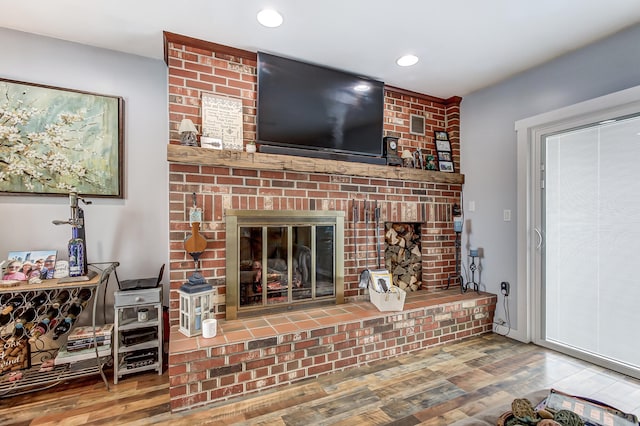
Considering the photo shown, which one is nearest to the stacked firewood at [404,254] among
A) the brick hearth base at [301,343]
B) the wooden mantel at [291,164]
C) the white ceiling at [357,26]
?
the brick hearth base at [301,343]

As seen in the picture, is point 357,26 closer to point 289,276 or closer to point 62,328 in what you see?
point 289,276

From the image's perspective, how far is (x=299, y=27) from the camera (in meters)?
2.11

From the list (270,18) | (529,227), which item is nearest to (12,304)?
(270,18)

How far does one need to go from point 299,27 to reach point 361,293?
7.36ft

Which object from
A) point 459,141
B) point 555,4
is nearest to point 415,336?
point 459,141

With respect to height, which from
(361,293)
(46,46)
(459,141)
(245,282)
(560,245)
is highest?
(46,46)

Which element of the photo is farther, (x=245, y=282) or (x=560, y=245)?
(x=560, y=245)

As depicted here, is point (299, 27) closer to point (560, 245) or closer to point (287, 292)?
point (287, 292)

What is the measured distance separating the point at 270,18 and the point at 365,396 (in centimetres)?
252

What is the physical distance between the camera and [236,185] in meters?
2.37

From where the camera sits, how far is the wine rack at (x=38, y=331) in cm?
193

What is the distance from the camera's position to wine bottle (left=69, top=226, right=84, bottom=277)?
2.06m

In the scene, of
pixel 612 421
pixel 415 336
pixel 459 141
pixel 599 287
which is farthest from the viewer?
pixel 459 141

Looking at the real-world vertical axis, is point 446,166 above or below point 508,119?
below
